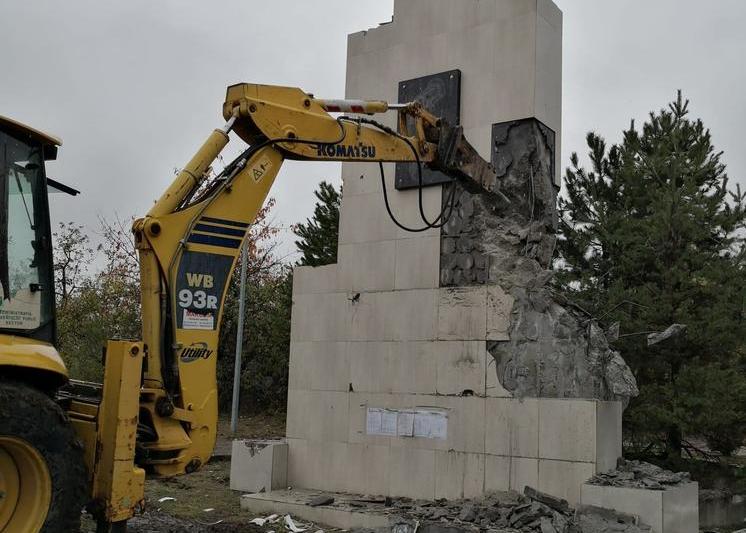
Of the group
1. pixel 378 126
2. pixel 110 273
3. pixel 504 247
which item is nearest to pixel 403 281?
pixel 504 247

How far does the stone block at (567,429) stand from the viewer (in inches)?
317

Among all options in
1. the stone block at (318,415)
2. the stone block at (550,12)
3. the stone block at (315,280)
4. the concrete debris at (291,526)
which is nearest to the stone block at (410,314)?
the stone block at (315,280)

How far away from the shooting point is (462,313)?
926cm

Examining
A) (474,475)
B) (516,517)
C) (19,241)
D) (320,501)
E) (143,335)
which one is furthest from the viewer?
(320,501)

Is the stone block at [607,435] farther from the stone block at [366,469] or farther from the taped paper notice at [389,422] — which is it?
the stone block at [366,469]

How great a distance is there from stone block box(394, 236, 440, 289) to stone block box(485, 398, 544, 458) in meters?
1.74

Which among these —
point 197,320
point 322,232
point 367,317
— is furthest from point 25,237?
point 322,232

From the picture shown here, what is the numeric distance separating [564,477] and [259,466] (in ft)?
13.6

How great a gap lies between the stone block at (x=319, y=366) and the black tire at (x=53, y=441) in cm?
550

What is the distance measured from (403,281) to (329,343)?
4.60 feet

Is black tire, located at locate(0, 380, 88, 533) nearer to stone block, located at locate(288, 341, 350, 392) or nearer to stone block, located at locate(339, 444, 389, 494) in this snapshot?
stone block, located at locate(339, 444, 389, 494)

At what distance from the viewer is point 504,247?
30.9 feet

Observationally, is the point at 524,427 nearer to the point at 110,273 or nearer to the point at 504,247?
the point at 504,247

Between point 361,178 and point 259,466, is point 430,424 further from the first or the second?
point 361,178
